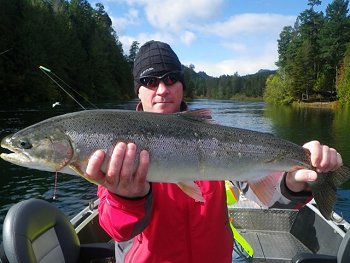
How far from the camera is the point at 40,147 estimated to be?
325 centimetres

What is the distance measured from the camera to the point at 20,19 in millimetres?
65938

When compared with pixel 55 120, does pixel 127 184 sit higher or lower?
lower

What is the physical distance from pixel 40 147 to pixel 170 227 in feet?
4.42

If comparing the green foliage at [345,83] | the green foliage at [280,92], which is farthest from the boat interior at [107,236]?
the green foliage at [280,92]

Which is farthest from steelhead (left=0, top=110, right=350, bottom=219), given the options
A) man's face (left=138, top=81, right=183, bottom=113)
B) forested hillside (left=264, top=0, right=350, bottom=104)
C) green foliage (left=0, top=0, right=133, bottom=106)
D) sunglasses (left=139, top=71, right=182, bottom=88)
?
forested hillside (left=264, top=0, right=350, bottom=104)

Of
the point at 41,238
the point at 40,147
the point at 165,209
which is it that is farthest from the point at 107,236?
the point at 40,147

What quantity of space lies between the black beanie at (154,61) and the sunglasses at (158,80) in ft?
0.13

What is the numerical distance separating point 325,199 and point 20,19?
7161 centimetres

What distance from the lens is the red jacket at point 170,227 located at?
3.21 metres

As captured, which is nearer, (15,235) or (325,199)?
(325,199)

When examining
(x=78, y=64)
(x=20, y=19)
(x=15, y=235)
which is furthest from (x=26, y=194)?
(x=78, y=64)

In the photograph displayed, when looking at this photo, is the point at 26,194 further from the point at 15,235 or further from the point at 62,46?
the point at 62,46

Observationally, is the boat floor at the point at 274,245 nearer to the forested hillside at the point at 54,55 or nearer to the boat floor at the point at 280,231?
the boat floor at the point at 280,231

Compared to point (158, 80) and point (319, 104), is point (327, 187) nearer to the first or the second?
point (158, 80)
